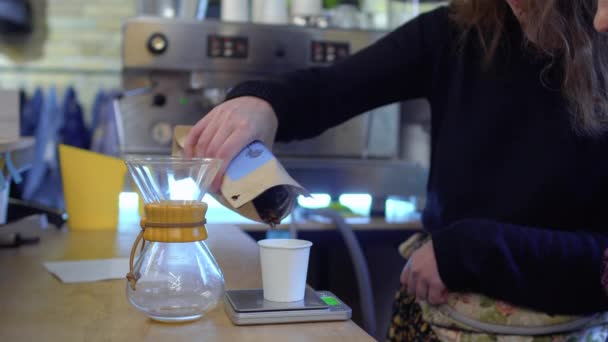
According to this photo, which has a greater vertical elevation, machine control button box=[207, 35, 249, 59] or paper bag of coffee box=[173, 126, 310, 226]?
machine control button box=[207, 35, 249, 59]

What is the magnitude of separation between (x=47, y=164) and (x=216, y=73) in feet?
4.29

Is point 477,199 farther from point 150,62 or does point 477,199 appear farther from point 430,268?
point 150,62

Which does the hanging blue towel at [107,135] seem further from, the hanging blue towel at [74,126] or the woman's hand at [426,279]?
the woman's hand at [426,279]

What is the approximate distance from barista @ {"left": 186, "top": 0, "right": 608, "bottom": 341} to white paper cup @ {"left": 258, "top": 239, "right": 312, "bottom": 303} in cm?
16

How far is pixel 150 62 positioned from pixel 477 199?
1.28 m

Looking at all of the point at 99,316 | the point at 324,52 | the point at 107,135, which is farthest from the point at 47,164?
the point at 99,316

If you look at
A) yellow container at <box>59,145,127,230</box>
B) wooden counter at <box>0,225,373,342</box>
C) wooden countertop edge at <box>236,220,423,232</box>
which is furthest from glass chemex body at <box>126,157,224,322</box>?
wooden countertop edge at <box>236,220,423,232</box>

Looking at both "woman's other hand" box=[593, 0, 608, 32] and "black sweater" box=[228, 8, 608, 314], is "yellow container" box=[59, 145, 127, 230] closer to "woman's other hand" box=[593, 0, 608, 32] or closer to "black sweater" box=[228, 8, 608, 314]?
"black sweater" box=[228, 8, 608, 314]

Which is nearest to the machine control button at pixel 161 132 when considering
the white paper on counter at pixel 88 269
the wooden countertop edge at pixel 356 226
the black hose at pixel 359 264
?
the wooden countertop edge at pixel 356 226

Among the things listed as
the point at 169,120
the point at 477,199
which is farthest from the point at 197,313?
the point at 169,120

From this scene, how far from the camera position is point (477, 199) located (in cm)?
111

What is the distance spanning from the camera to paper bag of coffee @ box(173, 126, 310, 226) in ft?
2.54

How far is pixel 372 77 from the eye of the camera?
1241mm

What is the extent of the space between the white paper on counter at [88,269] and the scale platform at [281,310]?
0.80 ft
